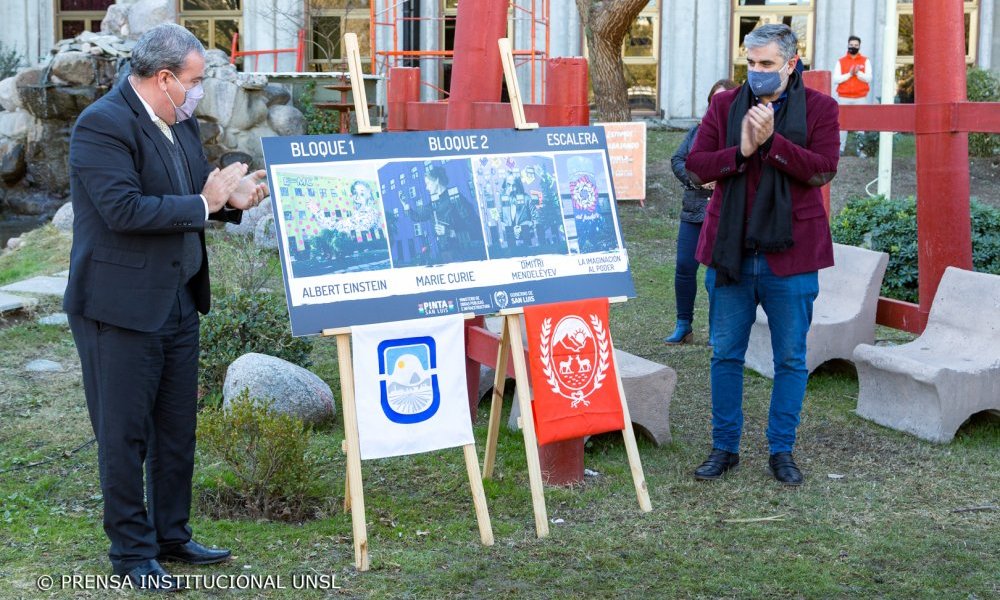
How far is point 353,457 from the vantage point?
15.0ft

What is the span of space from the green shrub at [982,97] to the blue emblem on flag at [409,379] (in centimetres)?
1500

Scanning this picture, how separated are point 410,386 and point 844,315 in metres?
3.65

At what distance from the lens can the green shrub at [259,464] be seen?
4898 mm

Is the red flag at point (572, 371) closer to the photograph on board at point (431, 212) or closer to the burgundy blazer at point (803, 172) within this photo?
the photograph on board at point (431, 212)

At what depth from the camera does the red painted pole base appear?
17.8ft

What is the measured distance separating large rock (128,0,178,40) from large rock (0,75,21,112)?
249 centimetres

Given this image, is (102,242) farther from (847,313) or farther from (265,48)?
(265,48)

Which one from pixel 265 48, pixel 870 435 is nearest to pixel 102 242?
pixel 870 435

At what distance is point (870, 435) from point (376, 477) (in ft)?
8.81

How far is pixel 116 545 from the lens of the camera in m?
4.13

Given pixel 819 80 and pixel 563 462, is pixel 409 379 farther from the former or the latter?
pixel 819 80

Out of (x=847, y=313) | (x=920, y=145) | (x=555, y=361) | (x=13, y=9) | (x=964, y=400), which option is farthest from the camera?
(x=13, y=9)

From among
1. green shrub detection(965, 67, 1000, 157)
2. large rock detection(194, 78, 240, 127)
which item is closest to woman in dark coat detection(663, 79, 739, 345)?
green shrub detection(965, 67, 1000, 157)

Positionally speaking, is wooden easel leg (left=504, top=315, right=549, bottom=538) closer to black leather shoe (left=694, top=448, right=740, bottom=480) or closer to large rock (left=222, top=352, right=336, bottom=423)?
black leather shoe (left=694, top=448, right=740, bottom=480)
